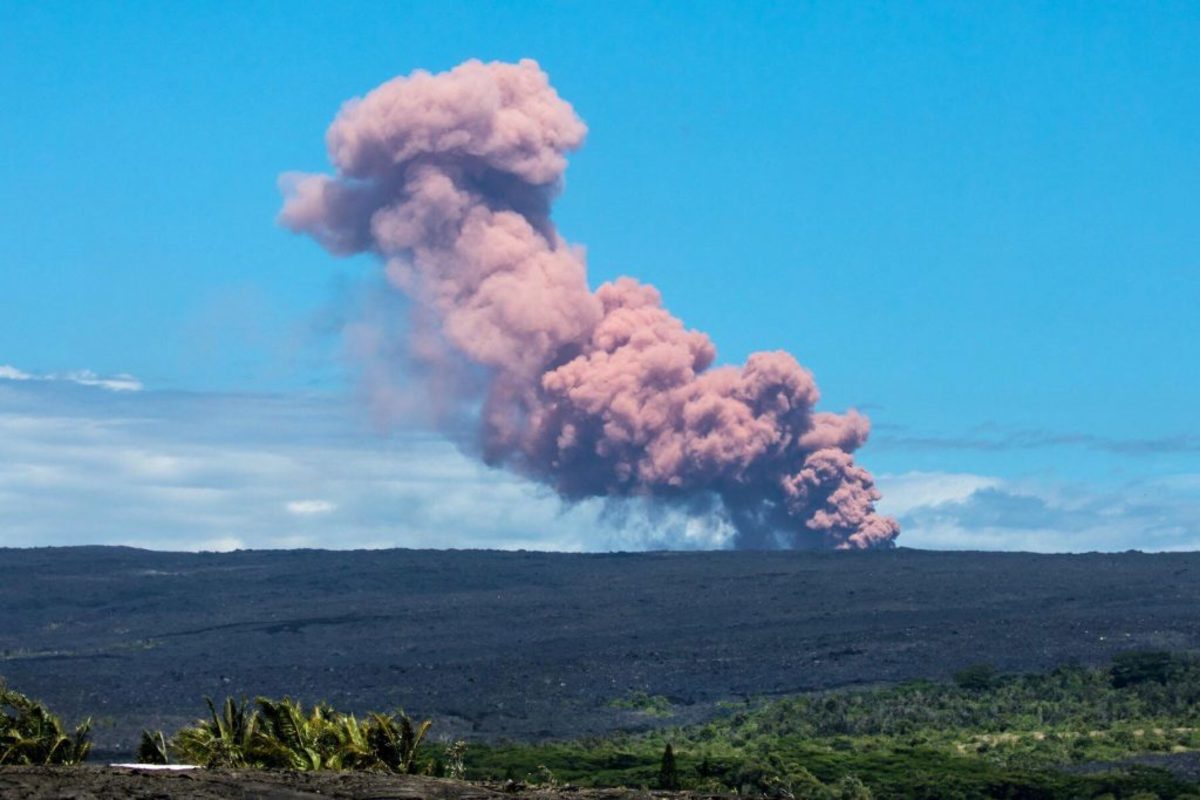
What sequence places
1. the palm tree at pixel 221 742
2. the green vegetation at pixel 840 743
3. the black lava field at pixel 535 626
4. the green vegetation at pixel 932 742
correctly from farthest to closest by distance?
the black lava field at pixel 535 626 → the green vegetation at pixel 932 742 → the green vegetation at pixel 840 743 → the palm tree at pixel 221 742

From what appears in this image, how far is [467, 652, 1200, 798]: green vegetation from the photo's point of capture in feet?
221

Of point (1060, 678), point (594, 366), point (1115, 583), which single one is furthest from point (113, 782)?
point (1115, 583)

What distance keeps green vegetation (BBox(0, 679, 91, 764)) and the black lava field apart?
124 ft

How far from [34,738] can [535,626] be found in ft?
296

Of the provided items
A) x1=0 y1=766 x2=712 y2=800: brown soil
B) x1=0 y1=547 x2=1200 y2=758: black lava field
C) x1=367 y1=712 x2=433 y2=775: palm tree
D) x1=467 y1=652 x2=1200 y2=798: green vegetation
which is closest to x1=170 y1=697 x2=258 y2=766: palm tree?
x1=367 y1=712 x2=433 y2=775: palm tree

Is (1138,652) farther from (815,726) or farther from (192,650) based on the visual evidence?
(192,650)

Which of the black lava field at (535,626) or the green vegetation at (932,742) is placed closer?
the green vegetation at (932,742)

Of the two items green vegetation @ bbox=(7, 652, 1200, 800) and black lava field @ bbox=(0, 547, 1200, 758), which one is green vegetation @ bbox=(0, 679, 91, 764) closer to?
green vegetation @ bbox=(7, 652, 1200, 800)

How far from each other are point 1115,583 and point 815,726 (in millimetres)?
61511

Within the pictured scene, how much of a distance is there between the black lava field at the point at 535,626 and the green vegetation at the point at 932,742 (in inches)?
213

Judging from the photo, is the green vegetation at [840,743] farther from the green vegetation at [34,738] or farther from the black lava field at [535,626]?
the black lava field at [535,626]

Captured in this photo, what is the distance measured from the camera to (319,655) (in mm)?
119312

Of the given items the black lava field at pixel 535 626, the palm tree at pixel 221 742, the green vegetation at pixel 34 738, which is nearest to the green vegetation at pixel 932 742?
the black lava field at pixel 535 626

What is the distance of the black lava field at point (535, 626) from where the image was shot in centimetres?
10206
